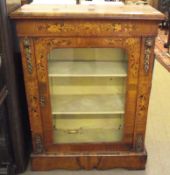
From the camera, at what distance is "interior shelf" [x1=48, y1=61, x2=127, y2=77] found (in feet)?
5.11

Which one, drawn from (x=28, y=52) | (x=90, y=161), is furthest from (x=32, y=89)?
(x=90, y=161)

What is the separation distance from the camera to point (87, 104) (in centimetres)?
172

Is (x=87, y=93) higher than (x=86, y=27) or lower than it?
lower

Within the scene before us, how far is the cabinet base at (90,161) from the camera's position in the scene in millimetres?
1697

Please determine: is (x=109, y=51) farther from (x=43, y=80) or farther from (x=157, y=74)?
(x=157, y=74)

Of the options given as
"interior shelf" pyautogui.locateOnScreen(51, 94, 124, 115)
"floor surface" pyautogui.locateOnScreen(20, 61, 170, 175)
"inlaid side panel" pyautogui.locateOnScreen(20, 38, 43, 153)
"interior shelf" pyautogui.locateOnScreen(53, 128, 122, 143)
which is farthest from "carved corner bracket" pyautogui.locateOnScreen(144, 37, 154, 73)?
Result: "floor surface" pyautogui.locateOnScreen(20, 61, 170, 175)

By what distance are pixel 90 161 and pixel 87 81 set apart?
540 mm

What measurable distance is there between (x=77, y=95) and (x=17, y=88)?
417mm

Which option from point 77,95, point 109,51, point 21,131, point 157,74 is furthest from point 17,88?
point 157,74

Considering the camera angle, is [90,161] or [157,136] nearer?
[90,161]

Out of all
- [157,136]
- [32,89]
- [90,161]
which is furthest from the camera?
[157,136]

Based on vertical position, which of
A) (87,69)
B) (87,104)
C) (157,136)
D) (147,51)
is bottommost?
(157,136)

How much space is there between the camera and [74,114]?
1.73 m

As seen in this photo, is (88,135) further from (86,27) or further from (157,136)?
(86,27)
